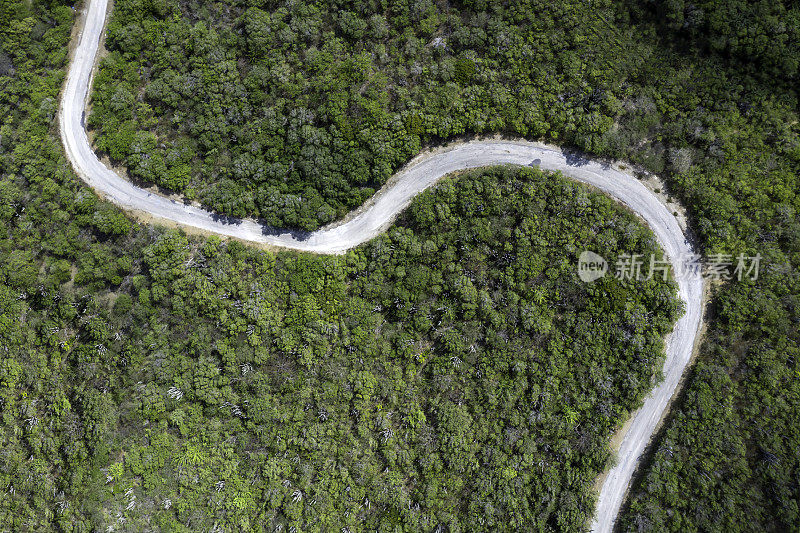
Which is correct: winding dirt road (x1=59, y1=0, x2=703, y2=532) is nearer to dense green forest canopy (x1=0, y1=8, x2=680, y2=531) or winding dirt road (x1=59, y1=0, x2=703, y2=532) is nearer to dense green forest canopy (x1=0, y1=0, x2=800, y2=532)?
dense green forest canopy (x1=0, y1=0, x2=800, y2=532)

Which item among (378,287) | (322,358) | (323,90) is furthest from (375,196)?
(322,358)

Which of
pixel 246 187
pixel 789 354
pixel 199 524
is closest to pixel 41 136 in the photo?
pixel 246 187

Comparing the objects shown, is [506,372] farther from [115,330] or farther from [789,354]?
[115,330]

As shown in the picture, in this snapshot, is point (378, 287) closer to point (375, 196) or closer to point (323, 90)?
point (375, 196)

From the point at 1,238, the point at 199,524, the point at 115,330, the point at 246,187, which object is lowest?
the point at 199,524

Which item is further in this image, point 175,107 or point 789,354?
point 175,107
